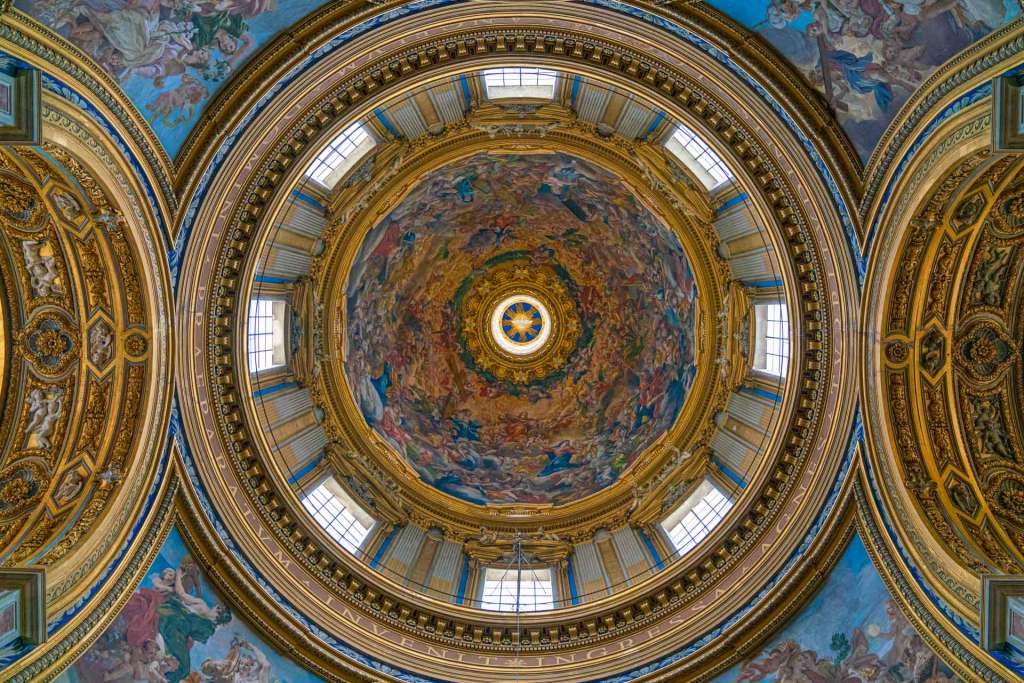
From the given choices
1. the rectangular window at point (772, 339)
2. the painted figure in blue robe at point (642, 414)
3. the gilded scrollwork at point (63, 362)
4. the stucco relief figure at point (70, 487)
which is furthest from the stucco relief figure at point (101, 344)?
the painted figure in blue robe at point (642, 414)

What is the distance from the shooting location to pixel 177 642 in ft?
53.4

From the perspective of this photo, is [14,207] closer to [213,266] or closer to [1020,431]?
[213,266]

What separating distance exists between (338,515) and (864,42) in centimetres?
1928

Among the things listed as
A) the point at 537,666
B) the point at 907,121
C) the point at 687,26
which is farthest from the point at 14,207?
the point at 907,121

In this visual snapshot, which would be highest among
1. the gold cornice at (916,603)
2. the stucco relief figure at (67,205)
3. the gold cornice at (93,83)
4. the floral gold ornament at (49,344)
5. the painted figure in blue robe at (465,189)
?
the painted figure in blue robe at (465,189)

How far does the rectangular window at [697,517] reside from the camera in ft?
66.3

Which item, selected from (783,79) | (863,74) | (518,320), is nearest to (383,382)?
(518,320)

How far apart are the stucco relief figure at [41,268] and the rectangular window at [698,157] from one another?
1627 centimetres

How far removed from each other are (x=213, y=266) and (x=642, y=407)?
54.3ft

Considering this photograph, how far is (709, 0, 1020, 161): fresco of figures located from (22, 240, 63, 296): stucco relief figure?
15668mm

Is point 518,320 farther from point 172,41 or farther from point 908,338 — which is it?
point 172,41

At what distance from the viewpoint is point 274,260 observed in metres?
20.2

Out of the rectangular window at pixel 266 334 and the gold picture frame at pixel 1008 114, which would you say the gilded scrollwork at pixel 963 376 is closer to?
the gold picture frame at pixel 1008 114

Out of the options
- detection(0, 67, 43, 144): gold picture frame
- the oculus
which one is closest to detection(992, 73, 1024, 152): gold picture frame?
detection(0, 67, 43, 144): gold picture frame
